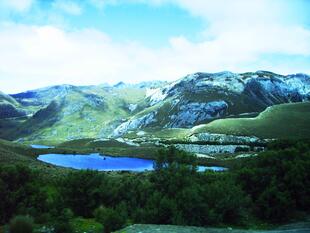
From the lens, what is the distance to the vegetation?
123 ft

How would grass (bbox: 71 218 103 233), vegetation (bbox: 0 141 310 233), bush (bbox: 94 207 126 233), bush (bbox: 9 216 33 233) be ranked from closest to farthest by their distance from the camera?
bush (bbox: 9 216 33 233)
bush (bbox: 94 207 126 233)
grass (bbox: 71 218 103 233)
vegetation (bbox: 0 141 310 233)

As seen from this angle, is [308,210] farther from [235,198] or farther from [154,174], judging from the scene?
[154,174]

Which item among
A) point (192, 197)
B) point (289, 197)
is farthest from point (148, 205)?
point (289, 197)

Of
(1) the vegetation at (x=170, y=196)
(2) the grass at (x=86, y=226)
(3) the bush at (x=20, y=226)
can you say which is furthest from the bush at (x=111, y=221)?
(3) the bush at (x=20, y=226)

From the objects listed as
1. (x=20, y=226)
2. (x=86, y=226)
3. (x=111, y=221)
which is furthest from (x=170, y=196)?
(x=20, y=226)

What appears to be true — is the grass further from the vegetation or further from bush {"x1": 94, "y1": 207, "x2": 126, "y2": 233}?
bush {"x1": 94, "y1": 207, "x2": 126, "y2": 233}

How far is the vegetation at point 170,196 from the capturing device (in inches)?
1478

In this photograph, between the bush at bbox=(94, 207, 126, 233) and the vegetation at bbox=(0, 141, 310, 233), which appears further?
the vegetation at bbox=(0, 141, 310, 233)

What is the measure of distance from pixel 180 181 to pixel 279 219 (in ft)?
41.4

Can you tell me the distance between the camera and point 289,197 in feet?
148

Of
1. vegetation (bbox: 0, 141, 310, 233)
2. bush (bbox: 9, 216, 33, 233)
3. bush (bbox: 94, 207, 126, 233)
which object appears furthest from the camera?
vegetation (bbox: 0, 141, 310, 233)

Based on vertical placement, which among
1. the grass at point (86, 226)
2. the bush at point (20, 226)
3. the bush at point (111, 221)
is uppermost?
the bush at point (20, 226)

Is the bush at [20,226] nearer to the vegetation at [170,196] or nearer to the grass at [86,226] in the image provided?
the vegetation at [170,196]

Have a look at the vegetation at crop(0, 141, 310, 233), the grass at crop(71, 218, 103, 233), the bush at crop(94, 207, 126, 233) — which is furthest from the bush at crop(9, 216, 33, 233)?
the grass at crop(71, 218, 103, 233)
